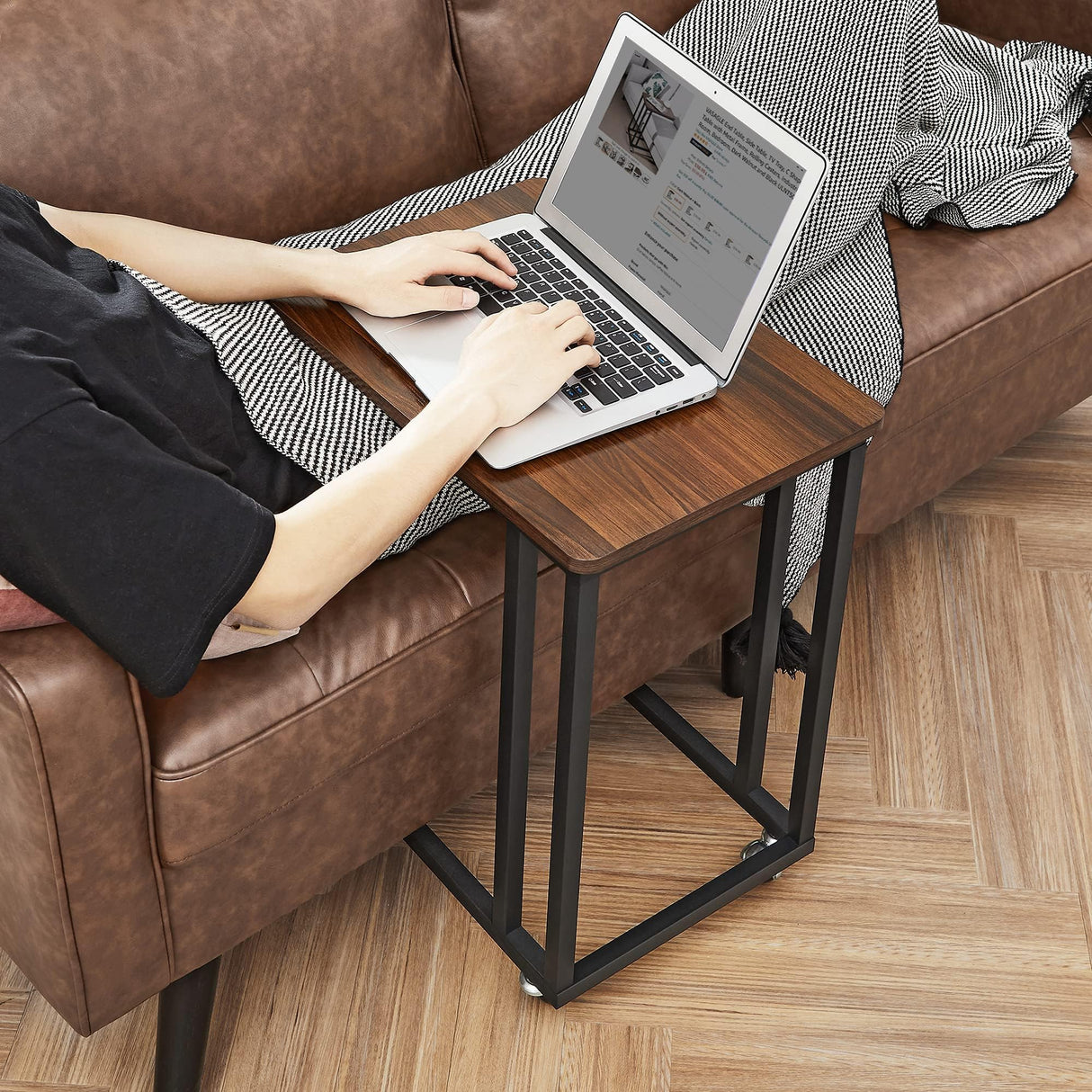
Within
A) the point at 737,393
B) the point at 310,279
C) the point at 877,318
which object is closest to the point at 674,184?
the point at 737,393

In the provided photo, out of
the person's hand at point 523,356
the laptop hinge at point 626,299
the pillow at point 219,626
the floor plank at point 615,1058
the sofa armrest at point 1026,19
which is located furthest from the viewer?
the sofa armrest at point 1026,19

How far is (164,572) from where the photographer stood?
34.4 inches

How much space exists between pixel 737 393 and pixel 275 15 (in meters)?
0.80

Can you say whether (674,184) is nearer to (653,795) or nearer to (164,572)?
(164,572)

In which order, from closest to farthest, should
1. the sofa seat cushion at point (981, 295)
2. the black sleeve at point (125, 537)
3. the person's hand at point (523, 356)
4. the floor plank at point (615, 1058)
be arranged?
the black sleeve at point (125, 537) → the person's hand at point (523, 356) → the floor plank at point (615, 1058) → the sofa seat cushion at point (981, 295)

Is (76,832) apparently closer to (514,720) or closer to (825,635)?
(514,720)

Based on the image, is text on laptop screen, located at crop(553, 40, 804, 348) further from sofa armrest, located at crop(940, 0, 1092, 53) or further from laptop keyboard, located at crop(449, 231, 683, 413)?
sofa armrest, located at crop(940, 0, 1092, 53)

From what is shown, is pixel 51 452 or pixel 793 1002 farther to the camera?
pixel 793 1002

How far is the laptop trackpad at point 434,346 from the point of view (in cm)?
111

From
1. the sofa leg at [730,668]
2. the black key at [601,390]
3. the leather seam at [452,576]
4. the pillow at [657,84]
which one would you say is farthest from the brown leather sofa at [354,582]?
the pillow at [657,84]

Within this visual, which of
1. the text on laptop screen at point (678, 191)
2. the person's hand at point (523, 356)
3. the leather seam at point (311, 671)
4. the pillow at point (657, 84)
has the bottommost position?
the leather seam at point (311, 671)

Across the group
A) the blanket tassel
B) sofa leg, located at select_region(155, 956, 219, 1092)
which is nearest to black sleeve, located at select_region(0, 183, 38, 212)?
sofa leg, located at select_region(155, 956, 219, 1092)

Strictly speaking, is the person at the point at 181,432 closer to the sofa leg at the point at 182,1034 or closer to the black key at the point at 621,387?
the black key at the point at 621,387

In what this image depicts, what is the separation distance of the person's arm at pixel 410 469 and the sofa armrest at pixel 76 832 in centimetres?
14
